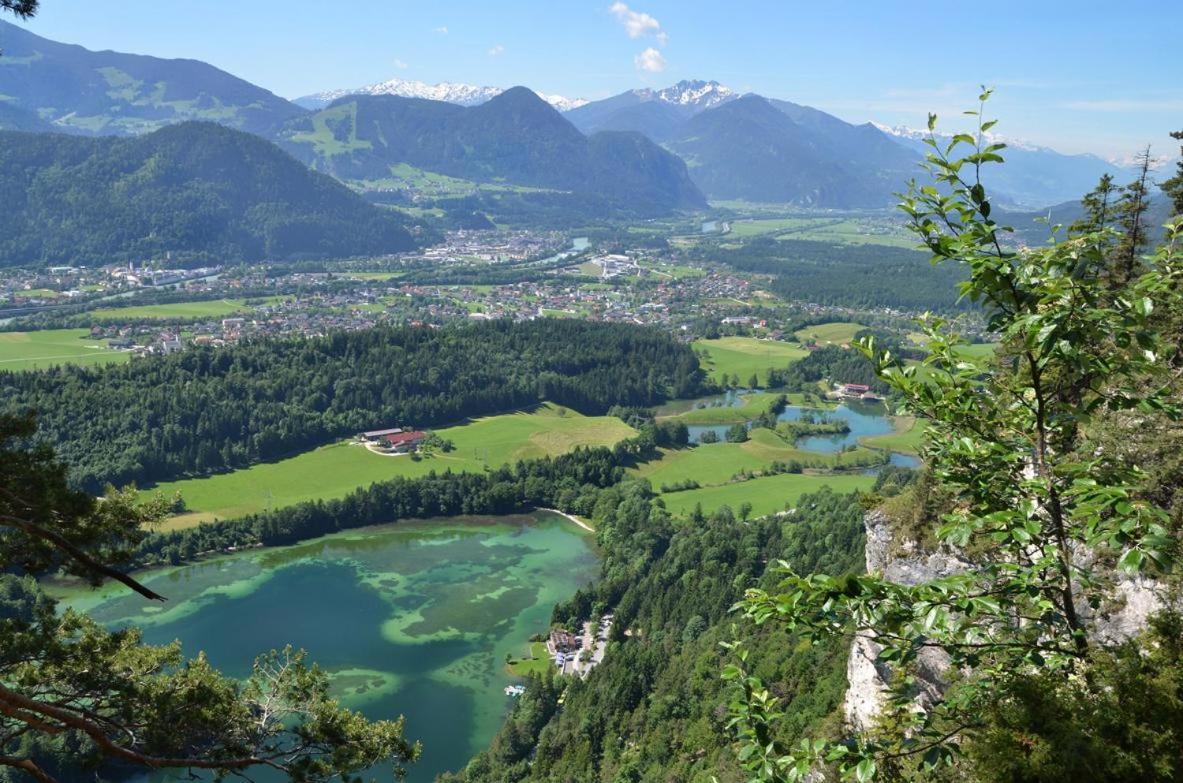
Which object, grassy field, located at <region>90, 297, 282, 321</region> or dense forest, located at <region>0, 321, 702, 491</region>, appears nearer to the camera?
dense forest, located at <region>0, 321, 702, 491</region>

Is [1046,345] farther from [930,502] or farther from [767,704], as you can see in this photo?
[930,502]

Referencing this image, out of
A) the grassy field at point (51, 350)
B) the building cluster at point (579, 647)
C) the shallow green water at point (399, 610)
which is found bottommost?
the shallow green water at point (399, 610)

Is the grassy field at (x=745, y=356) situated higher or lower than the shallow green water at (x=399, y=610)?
higher

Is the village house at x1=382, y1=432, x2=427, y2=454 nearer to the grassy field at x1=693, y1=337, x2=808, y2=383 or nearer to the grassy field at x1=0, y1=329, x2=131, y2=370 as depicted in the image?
the grassy field at x1=0, y1=329, x2=131, y2=370

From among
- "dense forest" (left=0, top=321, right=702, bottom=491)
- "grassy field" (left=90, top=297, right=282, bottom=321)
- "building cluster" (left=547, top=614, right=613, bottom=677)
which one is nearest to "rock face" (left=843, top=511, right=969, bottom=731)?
"building cluster" (left=547, top=614, right=613, bottom=677)

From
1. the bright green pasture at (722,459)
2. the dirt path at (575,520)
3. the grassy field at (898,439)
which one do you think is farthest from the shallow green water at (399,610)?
the grassy field at (898,439)

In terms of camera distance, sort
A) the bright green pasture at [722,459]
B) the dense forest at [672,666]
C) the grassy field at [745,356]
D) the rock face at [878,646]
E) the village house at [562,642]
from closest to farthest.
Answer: the rock face at [878,646], the dense forest at [672,666], the village house at [562,642], the bright green pasture at [722,459], the grassy field at [745,356]

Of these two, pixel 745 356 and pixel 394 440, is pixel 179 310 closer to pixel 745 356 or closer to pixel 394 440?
pixel 394 440

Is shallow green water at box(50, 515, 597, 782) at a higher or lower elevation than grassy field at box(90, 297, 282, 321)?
lower

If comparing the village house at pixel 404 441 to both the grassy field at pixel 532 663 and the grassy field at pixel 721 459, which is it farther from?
the grassy field at pixel 532 663
